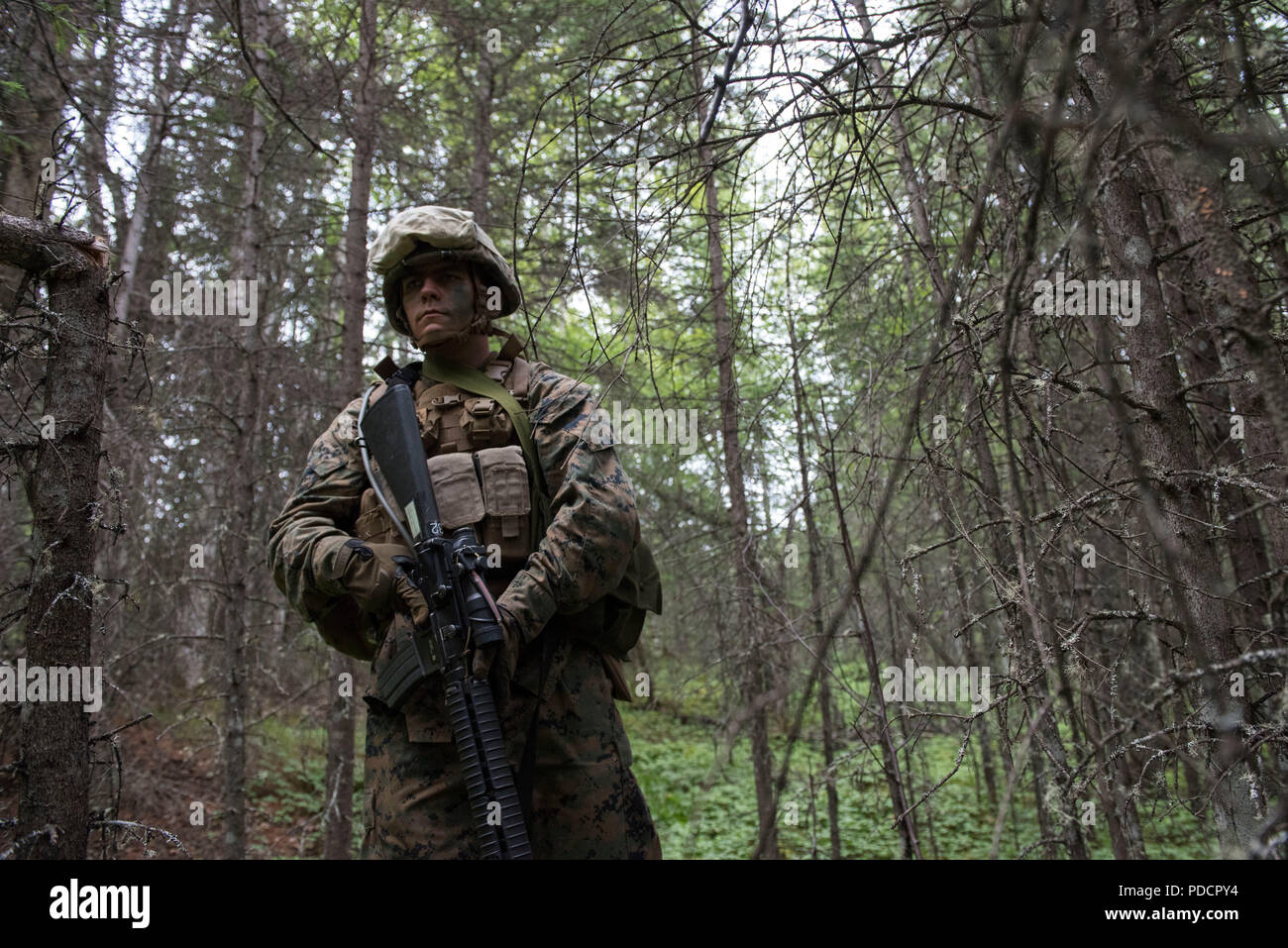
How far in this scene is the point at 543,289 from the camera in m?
8.25

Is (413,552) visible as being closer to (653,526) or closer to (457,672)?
(457,672)

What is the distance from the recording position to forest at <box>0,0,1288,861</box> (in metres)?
2.21

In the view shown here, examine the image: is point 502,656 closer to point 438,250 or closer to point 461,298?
point 461,298

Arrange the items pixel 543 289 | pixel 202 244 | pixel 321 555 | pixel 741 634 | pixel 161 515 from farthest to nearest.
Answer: pixel 202 244 → pixel 543 289 → pixel 161 515 → pixel 741 634 → pixel 321 555

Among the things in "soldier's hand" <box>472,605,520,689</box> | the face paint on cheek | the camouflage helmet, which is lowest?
"soldier's hand" <box>472,605,520,689</box>

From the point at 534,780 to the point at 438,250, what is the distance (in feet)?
6.50

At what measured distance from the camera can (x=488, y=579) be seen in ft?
9.70

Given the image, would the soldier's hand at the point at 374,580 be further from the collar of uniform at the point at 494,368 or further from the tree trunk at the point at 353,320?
the tree trunk at the point at 353,320

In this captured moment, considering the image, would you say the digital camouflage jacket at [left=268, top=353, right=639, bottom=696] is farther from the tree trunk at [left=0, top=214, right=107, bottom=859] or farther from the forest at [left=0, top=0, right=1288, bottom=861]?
the tree trunk at [left=0, top=214, right=107, bottom=859]

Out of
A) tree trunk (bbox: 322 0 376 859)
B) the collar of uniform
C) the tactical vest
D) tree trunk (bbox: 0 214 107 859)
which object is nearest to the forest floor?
tree trunk (bbox: 322 0 376 859)

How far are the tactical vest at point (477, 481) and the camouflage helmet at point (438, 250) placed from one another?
0.42 m

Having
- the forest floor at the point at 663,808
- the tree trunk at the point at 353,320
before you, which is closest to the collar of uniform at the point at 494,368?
the tree trunk at the point at 353,320
